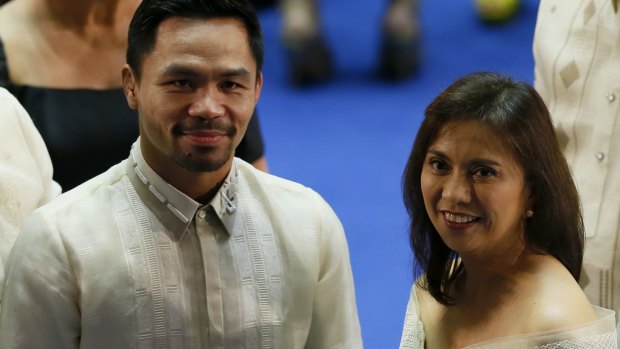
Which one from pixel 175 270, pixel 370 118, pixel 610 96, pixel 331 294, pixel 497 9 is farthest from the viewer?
pixel 497 9

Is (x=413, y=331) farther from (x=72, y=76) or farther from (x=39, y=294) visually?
(x=72, y=76)

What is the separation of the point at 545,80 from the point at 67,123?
1.22 m

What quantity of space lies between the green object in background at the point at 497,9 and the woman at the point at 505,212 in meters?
4.13

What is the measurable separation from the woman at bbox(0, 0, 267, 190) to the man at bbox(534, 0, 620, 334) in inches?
42.9

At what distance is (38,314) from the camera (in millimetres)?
2389

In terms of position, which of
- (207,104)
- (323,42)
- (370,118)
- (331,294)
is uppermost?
(323,42)

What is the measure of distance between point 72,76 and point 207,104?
106cm

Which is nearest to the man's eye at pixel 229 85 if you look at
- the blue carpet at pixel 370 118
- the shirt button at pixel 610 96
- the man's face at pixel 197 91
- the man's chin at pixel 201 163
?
the man's face at pixel 197 91

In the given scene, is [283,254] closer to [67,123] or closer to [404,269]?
[67,123]

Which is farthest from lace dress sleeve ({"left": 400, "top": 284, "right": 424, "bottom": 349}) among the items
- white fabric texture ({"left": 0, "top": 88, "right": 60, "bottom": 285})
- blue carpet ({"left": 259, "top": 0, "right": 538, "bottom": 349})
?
A: blue carpet ({"left": 259, "top": 0, "right": 538, "bottom": 349})

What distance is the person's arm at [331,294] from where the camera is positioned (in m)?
2.58

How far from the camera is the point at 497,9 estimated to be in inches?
264

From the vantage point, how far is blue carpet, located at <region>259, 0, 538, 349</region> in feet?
16.2

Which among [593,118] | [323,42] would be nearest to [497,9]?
[323,42]
